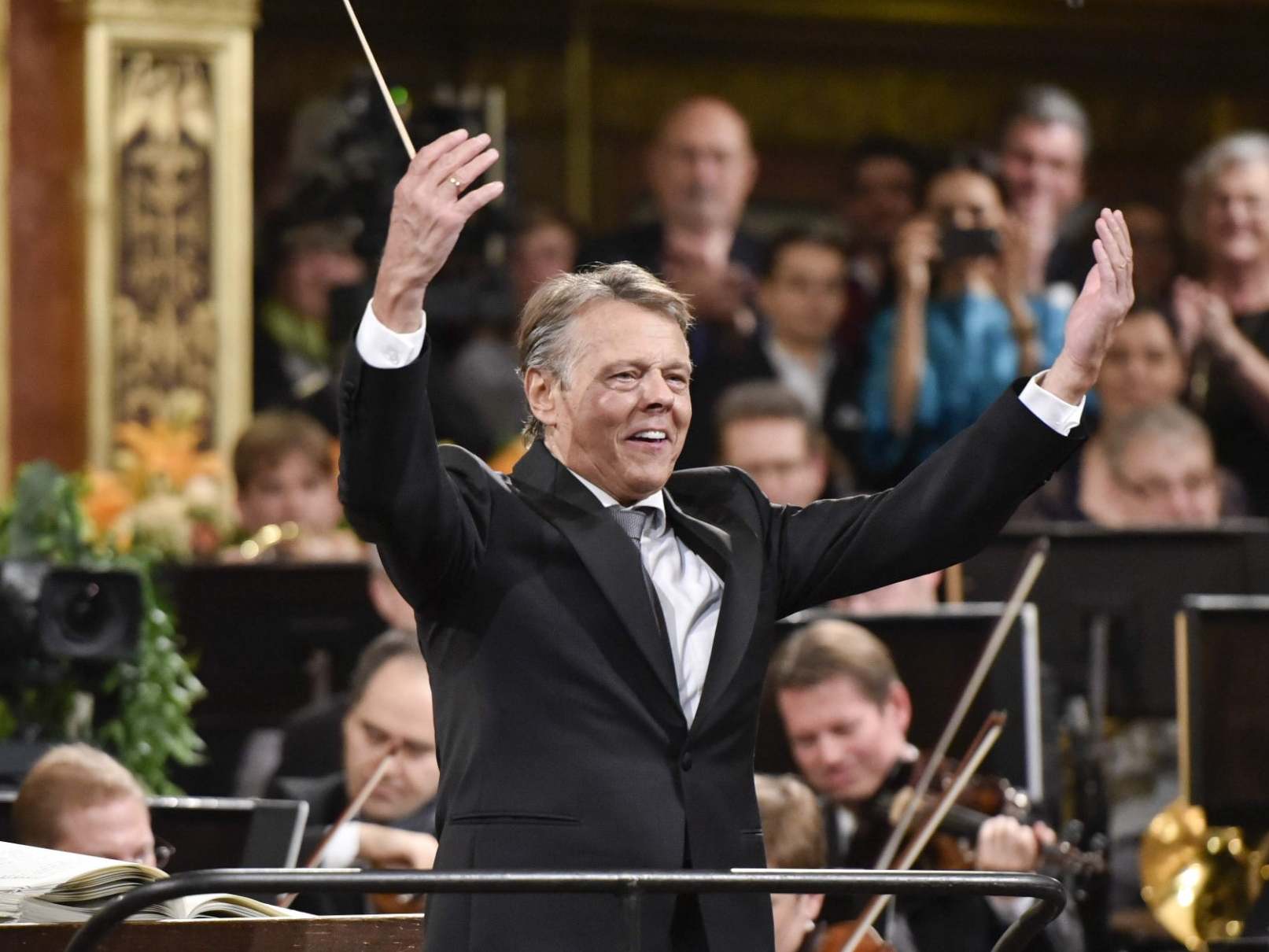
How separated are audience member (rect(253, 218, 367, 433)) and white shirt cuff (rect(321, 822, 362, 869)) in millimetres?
3917

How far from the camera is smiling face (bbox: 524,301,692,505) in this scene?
234cm

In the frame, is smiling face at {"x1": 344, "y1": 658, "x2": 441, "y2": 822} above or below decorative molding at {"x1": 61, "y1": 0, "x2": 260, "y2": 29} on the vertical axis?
below

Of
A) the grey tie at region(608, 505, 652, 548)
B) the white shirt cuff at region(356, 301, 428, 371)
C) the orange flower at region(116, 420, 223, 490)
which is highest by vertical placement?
the white shirt cuff at region(356, 301, 428, 371)

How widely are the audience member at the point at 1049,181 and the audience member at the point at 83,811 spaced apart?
16.6 ft

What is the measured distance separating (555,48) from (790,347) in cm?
253

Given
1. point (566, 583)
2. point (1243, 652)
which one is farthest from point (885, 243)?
point (566, 583)

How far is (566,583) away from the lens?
234 cm

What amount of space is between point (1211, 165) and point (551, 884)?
6.73 meters

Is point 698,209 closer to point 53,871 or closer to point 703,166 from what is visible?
point 703,166

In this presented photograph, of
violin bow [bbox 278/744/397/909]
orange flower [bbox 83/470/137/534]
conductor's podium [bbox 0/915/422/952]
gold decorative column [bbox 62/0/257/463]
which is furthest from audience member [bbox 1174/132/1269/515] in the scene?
conductor's podium [bbox 0/915/422/952]

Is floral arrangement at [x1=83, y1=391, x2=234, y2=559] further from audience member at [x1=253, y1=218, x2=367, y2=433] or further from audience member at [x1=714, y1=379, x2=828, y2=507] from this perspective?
audience member at [x1=714, y1=379, x2=828, y2=507]

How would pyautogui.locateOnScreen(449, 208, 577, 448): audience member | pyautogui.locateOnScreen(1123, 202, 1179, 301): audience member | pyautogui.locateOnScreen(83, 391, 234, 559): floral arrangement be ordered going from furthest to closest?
pyautogui.locateOnScreen(1123, 202, 1179, 301): audience member
pyautogui.locateOnScreen(449, 208, 577, 448): audience member
pyautogui.locateOnScreen(83, 391, 234, 559): floral arrangement

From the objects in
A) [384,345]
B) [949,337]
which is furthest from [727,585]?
[949,337]

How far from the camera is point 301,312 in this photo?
819cm
